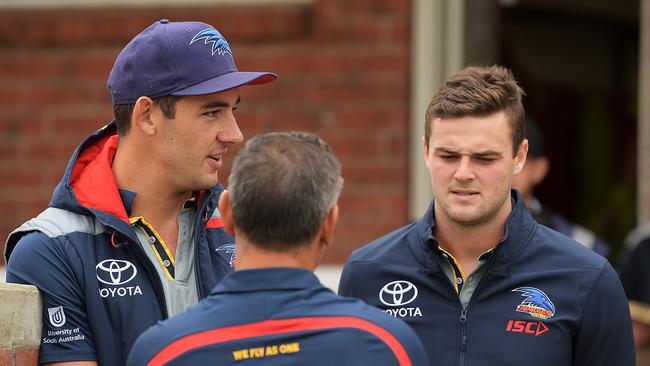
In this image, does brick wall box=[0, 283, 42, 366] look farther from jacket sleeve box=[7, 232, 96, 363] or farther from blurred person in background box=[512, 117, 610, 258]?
Result: blurred person in background box=[512, 117, 610, 258]

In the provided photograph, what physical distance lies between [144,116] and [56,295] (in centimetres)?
61

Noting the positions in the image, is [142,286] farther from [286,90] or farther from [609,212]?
[609,212]

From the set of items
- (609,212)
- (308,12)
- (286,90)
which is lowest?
(609,212)

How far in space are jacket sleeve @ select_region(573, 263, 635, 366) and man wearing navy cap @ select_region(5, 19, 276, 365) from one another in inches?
42.7

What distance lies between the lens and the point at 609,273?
3693 mm

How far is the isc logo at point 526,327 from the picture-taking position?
3629 mm

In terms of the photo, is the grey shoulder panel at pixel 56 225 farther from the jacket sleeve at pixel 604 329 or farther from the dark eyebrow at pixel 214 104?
the jacket sleeve at pixel 604 329

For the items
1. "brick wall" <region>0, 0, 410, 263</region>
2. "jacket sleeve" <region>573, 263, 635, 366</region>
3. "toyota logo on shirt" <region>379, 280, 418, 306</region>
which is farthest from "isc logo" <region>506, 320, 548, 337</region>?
"brick wall" <region>0, 0, 410, 263</region>

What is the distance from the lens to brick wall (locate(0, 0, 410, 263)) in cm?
710

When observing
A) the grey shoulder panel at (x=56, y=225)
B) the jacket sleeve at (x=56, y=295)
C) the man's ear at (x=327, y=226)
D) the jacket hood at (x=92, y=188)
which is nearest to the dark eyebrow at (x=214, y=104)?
the jacket hood at (x=92, y=188)

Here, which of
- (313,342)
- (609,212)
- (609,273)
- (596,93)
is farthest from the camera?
(596,93)

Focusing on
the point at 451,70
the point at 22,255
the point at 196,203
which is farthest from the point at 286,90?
the point at 22,255

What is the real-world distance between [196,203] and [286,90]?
344 cm

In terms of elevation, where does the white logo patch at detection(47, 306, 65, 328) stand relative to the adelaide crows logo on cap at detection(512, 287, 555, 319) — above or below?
above
